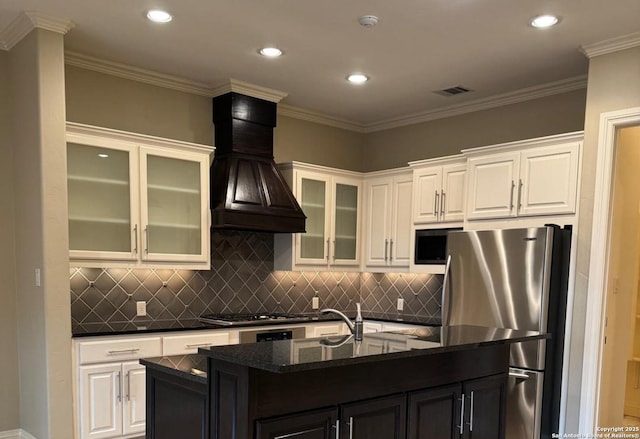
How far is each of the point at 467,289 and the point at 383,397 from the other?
1.71m

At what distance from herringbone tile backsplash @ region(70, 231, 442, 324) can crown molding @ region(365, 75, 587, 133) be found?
5.21 ft

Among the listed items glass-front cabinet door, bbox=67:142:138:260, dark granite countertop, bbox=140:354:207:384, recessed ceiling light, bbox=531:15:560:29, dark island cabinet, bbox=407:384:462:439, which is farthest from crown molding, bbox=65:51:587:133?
dark island cabinet, bbox=407:384:462:439

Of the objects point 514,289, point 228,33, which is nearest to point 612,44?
point 514,289

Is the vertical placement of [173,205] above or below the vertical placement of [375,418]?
above

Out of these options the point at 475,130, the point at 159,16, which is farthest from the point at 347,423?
the point at 475,130

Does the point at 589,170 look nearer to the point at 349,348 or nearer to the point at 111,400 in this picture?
the point at 349,348

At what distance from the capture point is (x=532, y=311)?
348cm

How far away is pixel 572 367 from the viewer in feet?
11.4

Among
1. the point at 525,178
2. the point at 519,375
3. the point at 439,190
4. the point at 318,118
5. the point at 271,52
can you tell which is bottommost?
the point at 519,375

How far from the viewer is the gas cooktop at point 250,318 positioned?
4161 mm

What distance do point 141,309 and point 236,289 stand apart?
0.89 meters

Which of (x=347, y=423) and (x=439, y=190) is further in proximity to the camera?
(x=439, y=190)

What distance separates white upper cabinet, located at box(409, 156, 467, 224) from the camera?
4.48m

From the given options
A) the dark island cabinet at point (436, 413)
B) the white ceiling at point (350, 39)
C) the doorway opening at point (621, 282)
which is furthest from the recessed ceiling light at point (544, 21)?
the dark island cabinet at point (436, 413)
